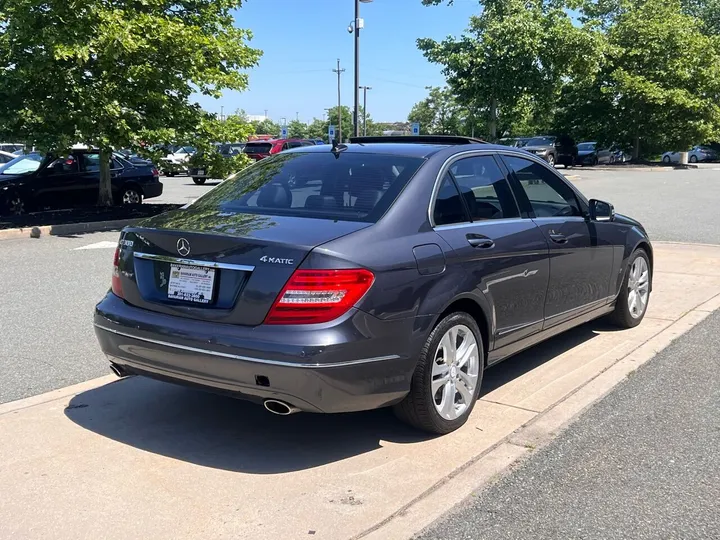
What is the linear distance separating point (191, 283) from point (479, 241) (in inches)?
67.3

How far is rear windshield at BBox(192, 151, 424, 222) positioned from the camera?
13.7 ft

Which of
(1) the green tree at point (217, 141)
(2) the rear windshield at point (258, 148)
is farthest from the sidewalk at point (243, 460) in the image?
(2) the rear windshield at point (258, 148)

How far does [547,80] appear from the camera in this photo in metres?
28.1

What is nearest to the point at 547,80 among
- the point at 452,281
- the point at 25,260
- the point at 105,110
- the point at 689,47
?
the point at 689,47

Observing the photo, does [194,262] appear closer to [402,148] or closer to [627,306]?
[402,148]

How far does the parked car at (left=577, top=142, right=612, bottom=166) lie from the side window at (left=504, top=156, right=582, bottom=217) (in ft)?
126

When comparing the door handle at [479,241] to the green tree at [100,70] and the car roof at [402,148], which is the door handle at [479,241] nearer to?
the car roof at [402,148]

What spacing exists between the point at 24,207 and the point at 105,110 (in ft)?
13.1

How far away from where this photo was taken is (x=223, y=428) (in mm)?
4379

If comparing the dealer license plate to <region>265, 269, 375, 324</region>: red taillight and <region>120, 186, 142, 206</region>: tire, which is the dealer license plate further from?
<region>120, 186, 142, 206</region>: tire

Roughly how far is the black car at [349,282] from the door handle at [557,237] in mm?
22

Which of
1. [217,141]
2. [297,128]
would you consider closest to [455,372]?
[217,141]

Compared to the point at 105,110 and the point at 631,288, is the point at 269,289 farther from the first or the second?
the point at 105,110

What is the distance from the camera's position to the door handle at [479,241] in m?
4.38
